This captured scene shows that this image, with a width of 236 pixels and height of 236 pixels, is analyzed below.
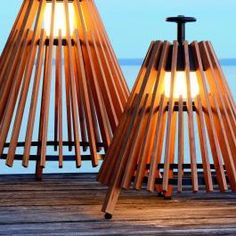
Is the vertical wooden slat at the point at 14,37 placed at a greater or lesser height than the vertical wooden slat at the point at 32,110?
greater

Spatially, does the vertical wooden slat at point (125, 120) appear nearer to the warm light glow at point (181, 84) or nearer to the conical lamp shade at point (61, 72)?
the warm light glow at point (181, 84)

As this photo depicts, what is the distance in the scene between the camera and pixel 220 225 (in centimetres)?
366

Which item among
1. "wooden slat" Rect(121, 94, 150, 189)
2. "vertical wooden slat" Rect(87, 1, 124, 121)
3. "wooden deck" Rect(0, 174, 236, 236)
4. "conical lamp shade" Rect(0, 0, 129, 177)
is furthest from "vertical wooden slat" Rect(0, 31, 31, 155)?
"wooden slat" Rect(121, 94, 150, 189)

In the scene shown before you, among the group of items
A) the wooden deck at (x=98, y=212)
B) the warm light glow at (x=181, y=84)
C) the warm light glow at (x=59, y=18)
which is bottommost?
the wooden deck at (x=98, y=212)

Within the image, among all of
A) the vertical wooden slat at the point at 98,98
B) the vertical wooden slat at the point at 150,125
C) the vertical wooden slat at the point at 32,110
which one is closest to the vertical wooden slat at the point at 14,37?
the vertical wooden slat at the point at 32,110

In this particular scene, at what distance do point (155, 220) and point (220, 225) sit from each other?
0.25 meters

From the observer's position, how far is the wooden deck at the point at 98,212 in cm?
357

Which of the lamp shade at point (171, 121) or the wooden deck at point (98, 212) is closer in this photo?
the wooden deck at point (98, 212)

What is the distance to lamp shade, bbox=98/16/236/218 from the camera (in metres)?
3.78

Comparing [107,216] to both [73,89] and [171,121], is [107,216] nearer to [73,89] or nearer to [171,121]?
[171,121]

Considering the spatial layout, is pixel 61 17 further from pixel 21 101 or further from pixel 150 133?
pixel 150 133

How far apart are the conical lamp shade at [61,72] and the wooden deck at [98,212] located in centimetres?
16

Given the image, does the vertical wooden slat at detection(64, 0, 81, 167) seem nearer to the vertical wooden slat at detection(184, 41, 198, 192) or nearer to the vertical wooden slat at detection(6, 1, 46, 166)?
the vertical wooden slat at detection(6, 1, 46, 166)

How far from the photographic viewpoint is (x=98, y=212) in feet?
12.8
